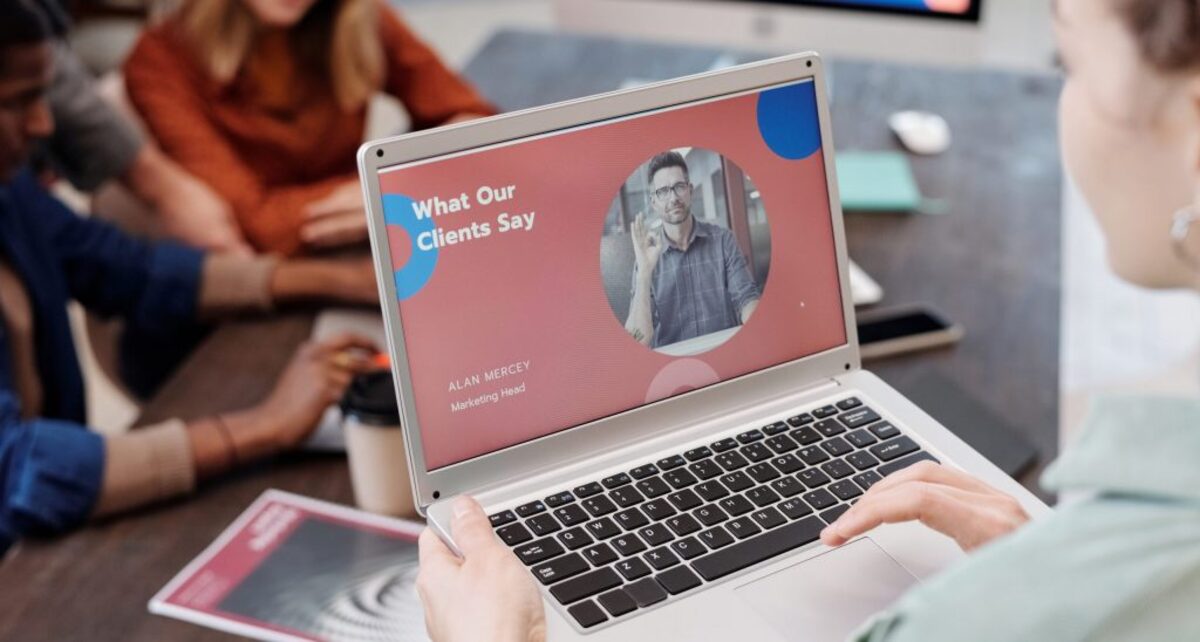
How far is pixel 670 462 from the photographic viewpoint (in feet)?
2.85

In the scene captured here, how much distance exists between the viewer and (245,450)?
1074mm

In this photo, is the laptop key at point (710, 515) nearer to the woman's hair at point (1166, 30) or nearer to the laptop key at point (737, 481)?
the laptop key at point (737, 481)

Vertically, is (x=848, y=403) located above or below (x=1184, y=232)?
below

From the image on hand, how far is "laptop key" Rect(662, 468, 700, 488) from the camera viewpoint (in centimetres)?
85

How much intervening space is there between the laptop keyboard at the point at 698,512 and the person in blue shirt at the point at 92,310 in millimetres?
399

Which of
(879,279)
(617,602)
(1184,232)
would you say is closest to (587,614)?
(617,602)

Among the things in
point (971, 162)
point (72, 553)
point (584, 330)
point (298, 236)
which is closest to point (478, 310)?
point (584, 330)

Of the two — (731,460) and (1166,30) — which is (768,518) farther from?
(1166,30)

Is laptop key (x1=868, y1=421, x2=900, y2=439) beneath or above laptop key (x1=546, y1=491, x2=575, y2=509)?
beneath

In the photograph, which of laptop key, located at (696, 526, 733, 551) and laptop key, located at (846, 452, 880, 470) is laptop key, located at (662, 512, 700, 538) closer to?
laptop key, located at (696, 526, 733, 551)

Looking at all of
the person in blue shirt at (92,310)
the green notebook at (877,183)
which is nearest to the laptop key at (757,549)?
the person in blue shirt at (92,310)

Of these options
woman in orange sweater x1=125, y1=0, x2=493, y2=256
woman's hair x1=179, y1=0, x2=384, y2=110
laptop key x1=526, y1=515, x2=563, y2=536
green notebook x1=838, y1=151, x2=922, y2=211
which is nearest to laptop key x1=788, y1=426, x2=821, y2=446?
laptop key x1=526, y1=515, x2=563, y2=536

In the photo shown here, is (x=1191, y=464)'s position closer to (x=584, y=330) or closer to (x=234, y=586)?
(x=584, y=330)

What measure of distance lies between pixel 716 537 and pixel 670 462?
0.28ft
